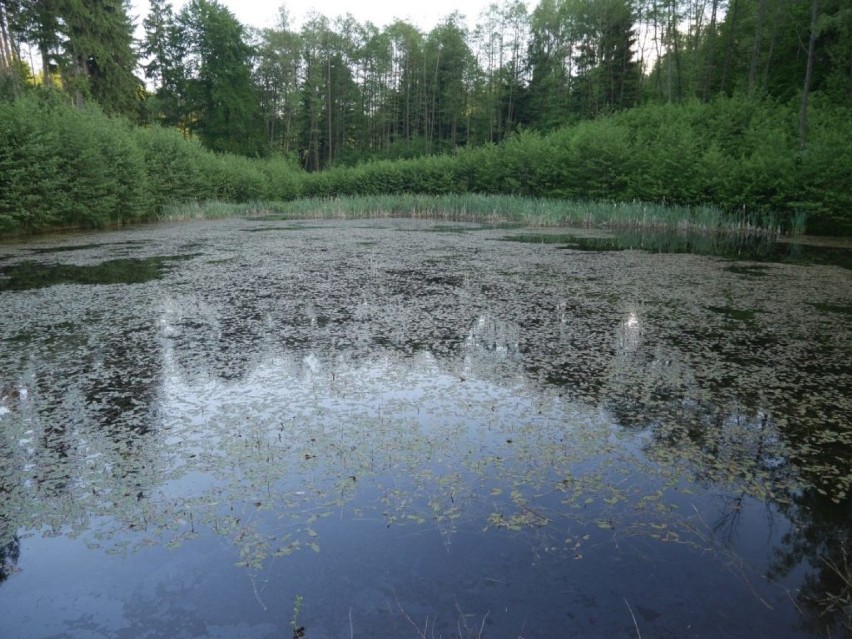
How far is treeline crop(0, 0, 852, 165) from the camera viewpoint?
21.9 m

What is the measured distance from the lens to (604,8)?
97.7ft

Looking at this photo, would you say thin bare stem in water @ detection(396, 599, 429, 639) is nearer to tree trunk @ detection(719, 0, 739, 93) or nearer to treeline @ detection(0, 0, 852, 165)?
treeline @ detection(0, 0, 852, 165)

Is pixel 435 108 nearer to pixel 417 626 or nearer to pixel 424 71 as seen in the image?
pixel 424 71

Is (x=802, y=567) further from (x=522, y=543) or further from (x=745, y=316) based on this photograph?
(x=745, y=316)

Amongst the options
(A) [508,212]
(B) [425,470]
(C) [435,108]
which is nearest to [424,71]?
(C) [435,108]

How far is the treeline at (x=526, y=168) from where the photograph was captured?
10406mm

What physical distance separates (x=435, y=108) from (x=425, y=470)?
120 ft

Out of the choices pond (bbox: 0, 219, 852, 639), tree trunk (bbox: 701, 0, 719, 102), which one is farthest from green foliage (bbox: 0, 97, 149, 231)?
tree trunk (bbox: 701, 0, 719, 102)

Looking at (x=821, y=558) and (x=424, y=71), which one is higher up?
(x=424, y=71)

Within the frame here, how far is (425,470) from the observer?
202 centimetres

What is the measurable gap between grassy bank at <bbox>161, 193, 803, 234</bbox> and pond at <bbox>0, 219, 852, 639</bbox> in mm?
7646

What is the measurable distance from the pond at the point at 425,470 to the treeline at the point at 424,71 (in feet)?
64.7

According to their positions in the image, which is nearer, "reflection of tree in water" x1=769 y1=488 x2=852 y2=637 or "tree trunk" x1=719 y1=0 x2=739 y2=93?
"reflection of tree in water" x1=769 y1=488 x2=852 y2=637

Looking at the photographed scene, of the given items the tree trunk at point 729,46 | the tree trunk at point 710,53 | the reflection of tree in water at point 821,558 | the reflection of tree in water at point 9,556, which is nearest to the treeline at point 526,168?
the tree trunk at point 710,53
